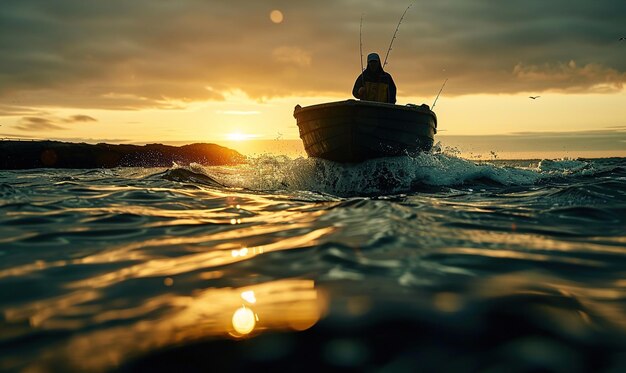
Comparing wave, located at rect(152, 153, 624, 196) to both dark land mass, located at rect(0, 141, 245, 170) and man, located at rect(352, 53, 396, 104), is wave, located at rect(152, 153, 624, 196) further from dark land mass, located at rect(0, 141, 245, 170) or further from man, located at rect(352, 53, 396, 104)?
dark land mass, located at rect(0, 141, 245, 170)

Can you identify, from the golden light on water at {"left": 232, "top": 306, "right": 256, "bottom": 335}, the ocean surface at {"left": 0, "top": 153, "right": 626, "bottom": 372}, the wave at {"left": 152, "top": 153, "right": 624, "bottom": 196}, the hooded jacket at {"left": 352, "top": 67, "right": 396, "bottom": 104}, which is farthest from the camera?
the hooded jacket at {"left": 352, "top": 67, "right": 396, "bottom": 104}

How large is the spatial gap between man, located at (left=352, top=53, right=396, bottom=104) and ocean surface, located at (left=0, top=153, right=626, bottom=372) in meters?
7.08

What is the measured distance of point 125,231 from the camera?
402 centimetres

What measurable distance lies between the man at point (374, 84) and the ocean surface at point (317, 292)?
7.08m

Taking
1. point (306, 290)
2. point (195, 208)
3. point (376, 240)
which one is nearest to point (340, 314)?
point (306, 290)

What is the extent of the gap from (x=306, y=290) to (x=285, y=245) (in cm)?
117

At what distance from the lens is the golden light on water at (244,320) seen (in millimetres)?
1662

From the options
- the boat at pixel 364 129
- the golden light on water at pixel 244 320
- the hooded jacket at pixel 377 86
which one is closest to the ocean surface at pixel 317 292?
the golden light on water at pixel 244 320

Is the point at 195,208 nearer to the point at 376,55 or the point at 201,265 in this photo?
the point at 201,265

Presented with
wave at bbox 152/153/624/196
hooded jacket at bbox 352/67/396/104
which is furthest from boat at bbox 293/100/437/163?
hooded jacket at bbox 352/67/396/104

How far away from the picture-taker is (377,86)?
445 inches

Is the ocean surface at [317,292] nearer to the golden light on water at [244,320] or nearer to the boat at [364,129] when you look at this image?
the golden light on water at [244,320]

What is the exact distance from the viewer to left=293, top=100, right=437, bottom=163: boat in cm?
988

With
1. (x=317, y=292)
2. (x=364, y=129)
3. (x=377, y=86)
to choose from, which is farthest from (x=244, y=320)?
(x=377, y=86)
